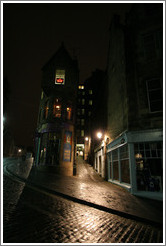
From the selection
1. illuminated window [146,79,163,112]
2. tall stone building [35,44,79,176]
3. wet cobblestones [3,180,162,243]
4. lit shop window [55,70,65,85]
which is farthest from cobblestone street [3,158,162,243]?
lit shop window [55,70,65,85]

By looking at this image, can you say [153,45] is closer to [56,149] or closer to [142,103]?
[142,103]

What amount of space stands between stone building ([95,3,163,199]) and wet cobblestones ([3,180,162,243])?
4169mm

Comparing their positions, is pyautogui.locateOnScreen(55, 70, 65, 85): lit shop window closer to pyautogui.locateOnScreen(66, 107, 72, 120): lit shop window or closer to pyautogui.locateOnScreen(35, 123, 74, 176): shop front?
pyautogui.locateOnScreen(66, 107, 72, 120): lit shop window

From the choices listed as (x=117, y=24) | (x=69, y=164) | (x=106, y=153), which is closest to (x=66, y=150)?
(x=69, y=164)

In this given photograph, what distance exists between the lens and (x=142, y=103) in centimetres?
915

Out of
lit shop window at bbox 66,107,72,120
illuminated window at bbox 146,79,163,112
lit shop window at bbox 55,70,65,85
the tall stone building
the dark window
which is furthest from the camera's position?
lit shop window at bbox 55,70,65,85

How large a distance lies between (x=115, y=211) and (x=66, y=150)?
40.3 feet

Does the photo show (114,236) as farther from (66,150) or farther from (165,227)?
(66,150)

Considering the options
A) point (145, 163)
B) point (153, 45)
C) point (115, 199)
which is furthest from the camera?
point (153, 45)

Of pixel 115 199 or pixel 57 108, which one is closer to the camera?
pixel 115 199

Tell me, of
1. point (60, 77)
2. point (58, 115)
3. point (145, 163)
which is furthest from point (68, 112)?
point (145, 163)

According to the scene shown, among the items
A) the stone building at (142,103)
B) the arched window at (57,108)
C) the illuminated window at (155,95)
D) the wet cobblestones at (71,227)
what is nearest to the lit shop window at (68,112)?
the arched window at (57,108)

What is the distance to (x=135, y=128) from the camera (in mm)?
9023

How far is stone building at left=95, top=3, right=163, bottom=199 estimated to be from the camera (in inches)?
324
